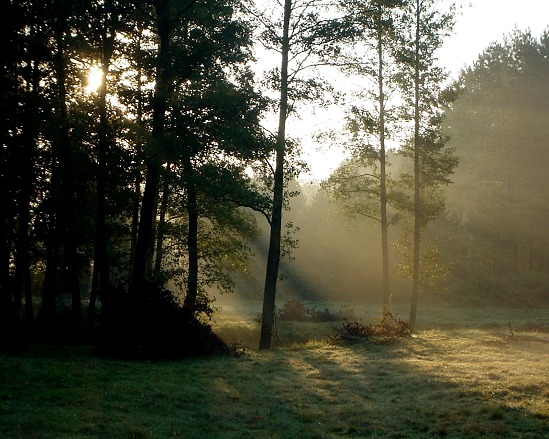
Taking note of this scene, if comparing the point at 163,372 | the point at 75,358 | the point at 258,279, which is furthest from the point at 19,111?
the point at 258,279

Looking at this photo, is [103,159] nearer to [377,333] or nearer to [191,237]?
[191,237]

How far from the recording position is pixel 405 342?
72.9 ft

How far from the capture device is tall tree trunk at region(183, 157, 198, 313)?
62.8 feet

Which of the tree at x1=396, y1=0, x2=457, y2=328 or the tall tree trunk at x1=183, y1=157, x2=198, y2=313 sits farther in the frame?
the tree at x1=396, y1=0, x2=457, y2=328

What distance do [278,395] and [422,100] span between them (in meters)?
20.7

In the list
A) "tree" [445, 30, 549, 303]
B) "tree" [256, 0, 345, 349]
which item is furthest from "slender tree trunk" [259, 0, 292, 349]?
"tree" [445, 30, 549, 303]

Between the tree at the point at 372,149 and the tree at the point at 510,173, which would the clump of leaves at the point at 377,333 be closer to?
the tree at the point at 372,149

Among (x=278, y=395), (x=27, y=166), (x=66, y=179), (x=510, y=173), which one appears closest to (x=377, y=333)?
(x=278, y=395)

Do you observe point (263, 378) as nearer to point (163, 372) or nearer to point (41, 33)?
point (163, 372)

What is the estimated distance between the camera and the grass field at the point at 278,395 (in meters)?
9.65

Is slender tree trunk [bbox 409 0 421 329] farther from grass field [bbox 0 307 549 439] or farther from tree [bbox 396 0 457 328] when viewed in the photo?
grass field [bbox 0 307 549 439]

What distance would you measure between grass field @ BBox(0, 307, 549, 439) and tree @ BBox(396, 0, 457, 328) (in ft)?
39.7

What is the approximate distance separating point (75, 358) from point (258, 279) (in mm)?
44791

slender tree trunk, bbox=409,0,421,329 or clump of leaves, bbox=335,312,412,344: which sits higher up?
slender tree trunk, bbox=409,0,421,329
